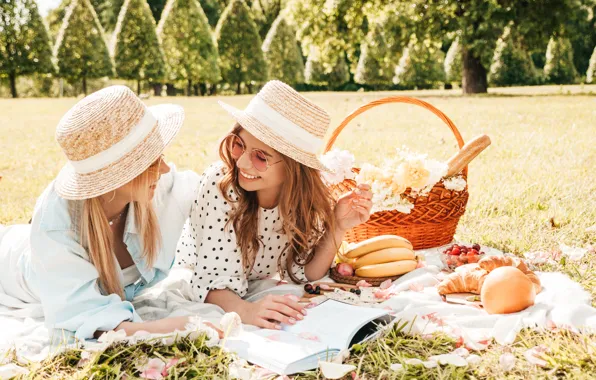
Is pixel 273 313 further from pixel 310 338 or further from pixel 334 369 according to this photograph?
pixel 334 369

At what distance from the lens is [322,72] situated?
28875 mm

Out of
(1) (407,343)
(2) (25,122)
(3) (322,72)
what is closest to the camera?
(1) (407,343)

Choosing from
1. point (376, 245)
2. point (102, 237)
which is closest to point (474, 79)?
point (376, 245)

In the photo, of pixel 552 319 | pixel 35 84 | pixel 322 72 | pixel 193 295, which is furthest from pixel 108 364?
pixel 35 84

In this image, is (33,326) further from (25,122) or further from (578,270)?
(25,122)

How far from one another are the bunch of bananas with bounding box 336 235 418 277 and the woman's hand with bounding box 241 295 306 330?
0.79 metres

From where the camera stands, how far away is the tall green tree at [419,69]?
27.9m

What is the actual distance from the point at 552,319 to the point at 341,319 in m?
0.92

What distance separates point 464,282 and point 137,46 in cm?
2332

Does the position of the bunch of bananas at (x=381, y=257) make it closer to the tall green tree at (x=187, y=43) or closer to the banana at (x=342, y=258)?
the banana at (x=342, y=258)

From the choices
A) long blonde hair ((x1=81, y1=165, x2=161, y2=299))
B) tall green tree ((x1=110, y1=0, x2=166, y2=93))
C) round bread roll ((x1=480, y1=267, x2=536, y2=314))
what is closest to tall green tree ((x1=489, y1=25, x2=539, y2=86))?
tall green tree ((x1=110, y1=0, x2=166, y2=93))

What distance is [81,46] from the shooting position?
77.6 feet

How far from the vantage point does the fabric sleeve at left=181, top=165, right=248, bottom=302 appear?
3.04 m

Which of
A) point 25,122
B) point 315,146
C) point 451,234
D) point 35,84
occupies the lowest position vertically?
point 35,84
